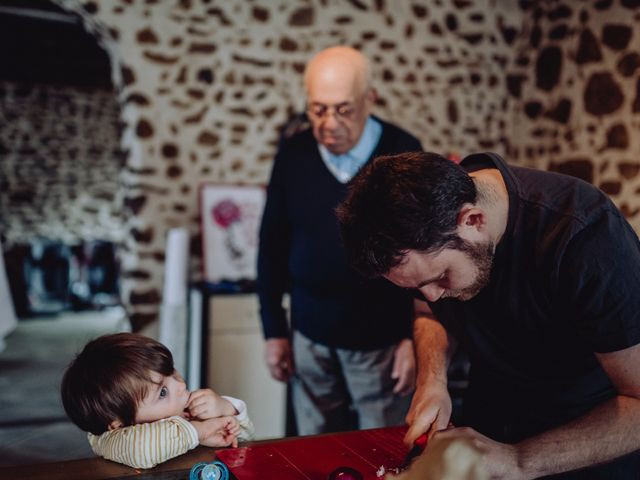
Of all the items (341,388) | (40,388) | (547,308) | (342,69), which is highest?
(342,69)

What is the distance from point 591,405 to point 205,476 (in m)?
0.80

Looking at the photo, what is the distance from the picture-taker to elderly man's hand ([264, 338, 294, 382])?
2008 mm

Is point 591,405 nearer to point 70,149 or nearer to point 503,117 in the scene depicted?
point 503,117

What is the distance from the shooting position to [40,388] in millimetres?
4484

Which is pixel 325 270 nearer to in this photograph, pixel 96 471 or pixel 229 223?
pixel 96 471

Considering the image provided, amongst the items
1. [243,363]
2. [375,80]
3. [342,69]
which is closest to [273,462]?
[342,69]

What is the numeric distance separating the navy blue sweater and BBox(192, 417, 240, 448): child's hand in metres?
0.60

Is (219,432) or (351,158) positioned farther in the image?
(351,158)

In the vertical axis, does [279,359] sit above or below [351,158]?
below

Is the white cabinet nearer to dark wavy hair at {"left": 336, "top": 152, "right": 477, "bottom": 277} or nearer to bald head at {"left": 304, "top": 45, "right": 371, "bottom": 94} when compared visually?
bald head at {"left": 304, "top": 45, "right": 371, "bottom": 94}

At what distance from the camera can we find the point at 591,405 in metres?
1.25

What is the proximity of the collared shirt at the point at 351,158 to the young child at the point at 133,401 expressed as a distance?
2.74 feet

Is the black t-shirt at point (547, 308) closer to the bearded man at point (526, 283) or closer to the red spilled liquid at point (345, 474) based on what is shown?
the bearded man at point (526, 283)

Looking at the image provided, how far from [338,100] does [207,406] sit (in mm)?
997
